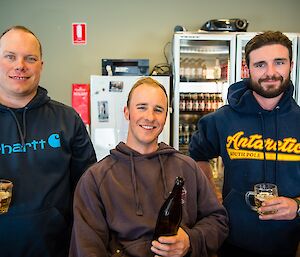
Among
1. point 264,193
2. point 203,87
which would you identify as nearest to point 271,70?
point 264,193

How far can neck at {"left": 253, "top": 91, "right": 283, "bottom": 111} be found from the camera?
5.07 ft

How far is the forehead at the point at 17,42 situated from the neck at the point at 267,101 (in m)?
1.08

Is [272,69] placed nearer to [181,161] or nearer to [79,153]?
[181,161]

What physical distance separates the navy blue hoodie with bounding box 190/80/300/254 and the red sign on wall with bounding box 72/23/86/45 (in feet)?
9.33

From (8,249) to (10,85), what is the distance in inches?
27.7

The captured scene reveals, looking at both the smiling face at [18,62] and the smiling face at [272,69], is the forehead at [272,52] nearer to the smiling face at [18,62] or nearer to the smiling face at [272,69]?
the smiling face at [272,69]

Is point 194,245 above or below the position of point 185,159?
below

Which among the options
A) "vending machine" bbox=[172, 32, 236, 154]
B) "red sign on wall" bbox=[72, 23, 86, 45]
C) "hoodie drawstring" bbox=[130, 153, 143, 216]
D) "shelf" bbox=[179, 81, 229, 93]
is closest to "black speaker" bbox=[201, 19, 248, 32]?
"vending machine" bbox=[172, 32, 236, 154]

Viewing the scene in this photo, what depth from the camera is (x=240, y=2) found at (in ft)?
13.4

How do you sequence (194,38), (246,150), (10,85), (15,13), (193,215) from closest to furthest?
1. (193,215)
2. (10,85)
3. (246,150)
4. (194,38)
5. (15,13)

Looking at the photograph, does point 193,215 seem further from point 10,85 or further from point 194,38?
point 194,38

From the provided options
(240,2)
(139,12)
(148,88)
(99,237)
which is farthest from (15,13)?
(99,237)

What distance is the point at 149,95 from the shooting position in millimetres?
1308

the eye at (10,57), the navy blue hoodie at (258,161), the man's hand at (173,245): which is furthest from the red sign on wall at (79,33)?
the man's hand at (173,245)
